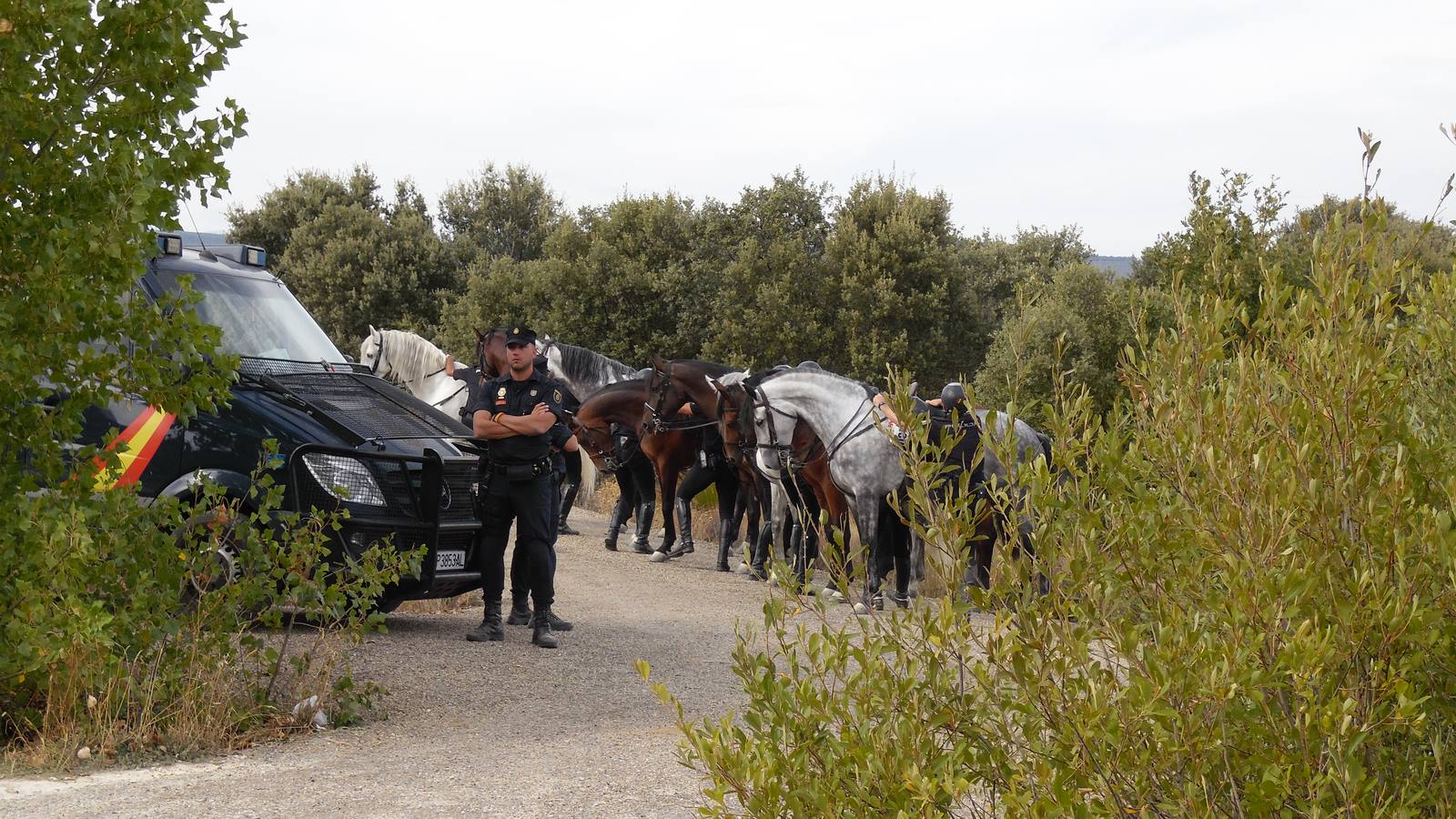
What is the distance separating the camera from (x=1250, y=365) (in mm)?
3225

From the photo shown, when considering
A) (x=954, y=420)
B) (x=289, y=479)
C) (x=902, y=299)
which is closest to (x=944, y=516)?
(x=954, y=420)

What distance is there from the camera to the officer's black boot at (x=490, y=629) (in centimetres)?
908

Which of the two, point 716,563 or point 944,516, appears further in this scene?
point 716,563

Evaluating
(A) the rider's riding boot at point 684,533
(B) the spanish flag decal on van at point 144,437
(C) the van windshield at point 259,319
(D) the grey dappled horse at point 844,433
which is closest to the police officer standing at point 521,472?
(C) the van windshield at point 259,319

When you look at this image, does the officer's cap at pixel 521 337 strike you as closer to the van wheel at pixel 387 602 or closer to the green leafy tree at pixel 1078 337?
the van wheel at pixel 387 602

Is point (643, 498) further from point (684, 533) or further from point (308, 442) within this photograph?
point (308, 442)

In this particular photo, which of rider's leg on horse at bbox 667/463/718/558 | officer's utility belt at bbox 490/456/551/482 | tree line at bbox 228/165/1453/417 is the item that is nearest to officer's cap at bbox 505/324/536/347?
officer's utility belt at bbox 490/456/551/482

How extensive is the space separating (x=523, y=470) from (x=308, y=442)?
4.52 ft

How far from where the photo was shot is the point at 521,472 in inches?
348

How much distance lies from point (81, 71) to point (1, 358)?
50.0 inches

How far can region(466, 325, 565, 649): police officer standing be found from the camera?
28.9 feet

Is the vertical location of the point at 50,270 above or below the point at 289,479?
above

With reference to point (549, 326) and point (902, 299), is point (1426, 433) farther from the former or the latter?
point (549, 326)

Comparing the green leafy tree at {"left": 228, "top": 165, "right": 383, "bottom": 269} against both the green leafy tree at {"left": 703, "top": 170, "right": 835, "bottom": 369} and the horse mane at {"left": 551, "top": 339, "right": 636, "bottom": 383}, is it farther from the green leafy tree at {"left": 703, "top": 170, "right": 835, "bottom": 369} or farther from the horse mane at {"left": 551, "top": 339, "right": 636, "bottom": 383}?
the horse mane at {"left": 551, "top": 339, "right": 636, "bottom": 383}
